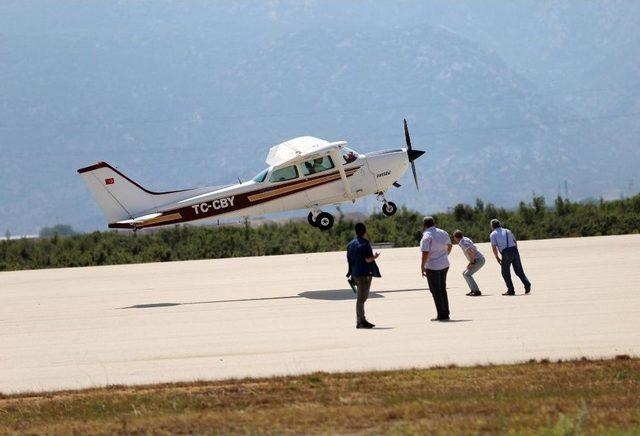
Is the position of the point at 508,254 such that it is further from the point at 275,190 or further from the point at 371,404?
the point at 371,404

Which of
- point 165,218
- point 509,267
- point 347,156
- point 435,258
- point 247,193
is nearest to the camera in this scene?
point 435,258

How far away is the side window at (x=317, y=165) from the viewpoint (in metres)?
34.2

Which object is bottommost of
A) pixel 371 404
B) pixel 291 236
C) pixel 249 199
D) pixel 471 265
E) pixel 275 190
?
pixel 371 404

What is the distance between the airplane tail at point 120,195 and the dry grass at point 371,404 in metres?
15.5

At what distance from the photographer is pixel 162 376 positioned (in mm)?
18844

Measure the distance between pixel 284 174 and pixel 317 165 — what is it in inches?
34.8

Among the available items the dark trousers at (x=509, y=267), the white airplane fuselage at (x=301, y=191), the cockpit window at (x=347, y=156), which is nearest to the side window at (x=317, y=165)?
the white airplane fuselage at (x=301, y=191)

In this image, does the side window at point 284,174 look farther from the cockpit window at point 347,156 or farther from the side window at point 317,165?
the cockpit window at point 347,156

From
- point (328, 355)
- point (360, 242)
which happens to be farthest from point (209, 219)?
point (328, 355)

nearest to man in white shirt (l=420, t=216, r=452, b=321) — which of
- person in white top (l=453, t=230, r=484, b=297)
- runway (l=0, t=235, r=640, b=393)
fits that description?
runway (l=0, t=235, r=640, b=393)

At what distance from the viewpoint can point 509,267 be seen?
26.7m

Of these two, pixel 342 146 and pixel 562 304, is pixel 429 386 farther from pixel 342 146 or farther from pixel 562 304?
pixel 342 146

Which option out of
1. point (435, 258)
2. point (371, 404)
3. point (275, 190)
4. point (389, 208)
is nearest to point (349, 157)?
point (389, 208)

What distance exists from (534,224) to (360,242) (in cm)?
3385
